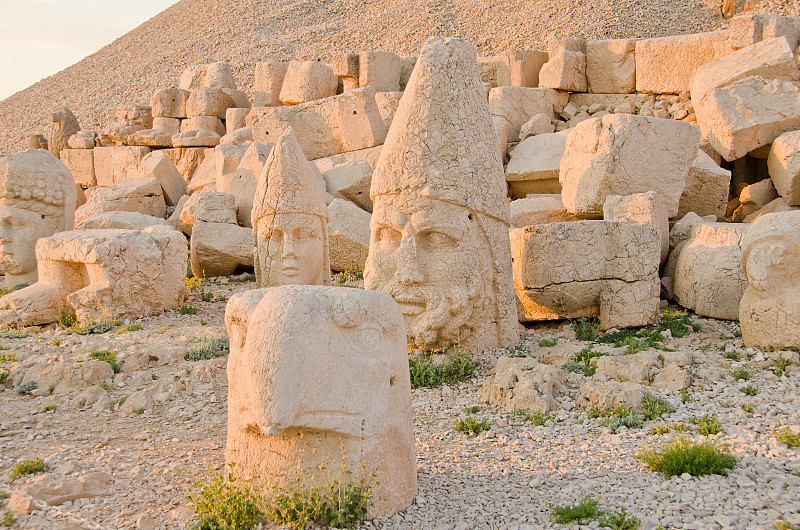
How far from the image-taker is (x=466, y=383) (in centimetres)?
543

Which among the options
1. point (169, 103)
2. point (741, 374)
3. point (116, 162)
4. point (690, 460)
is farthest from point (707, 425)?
point (169, 103)

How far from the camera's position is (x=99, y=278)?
7465mm

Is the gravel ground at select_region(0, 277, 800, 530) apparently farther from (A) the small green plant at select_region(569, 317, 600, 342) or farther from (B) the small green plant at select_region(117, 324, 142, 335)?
(B) the small green plant at select_region(117, 324, 142, 335)

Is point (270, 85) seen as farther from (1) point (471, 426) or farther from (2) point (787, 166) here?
(1) point (471, 426)

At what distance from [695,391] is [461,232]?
2.20 meters

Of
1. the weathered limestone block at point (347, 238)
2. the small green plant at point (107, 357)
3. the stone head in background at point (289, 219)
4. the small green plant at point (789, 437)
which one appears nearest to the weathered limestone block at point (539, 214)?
the weathered limestone block at point (347, 238)

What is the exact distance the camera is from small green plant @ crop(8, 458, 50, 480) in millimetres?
3744

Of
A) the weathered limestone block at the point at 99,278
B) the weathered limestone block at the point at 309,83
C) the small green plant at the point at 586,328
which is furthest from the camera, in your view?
the weathered limestone block at the point at 309,83

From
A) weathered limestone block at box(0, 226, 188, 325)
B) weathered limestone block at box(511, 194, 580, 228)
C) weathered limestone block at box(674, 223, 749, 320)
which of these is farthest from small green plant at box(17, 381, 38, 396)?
weathered limestone block at box(674, 223, 749, 320)

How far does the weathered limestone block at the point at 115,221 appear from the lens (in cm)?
1017

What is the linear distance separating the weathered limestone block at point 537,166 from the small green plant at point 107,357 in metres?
6.67

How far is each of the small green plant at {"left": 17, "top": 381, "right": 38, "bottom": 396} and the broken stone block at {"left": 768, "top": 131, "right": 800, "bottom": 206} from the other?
8.71 m

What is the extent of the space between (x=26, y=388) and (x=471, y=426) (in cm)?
364

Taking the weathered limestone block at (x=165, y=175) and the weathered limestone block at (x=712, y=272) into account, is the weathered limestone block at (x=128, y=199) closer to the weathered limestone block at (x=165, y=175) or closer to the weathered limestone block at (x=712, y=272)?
the weathered limestone block at (x=165, y=175)
